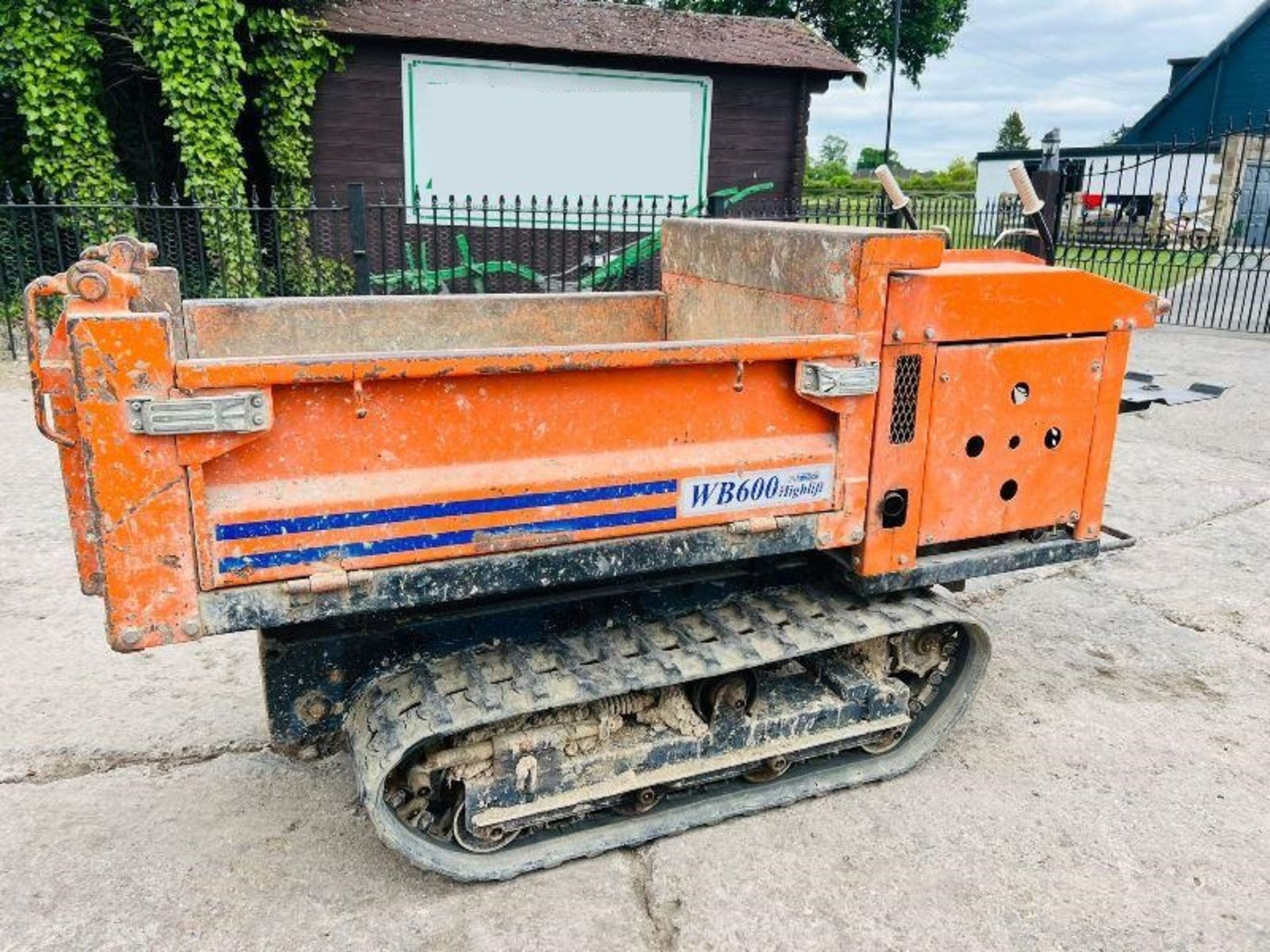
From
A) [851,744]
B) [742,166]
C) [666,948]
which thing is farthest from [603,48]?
[666,948]

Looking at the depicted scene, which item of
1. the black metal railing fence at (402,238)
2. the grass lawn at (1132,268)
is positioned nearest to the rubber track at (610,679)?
the black metal railing fence at (402,238)

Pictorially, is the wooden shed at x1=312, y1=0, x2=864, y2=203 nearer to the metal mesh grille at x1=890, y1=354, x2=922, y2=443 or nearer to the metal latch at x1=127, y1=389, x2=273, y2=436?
the metal mesh grille at x1=890, y1=354, x2=922, y2=443

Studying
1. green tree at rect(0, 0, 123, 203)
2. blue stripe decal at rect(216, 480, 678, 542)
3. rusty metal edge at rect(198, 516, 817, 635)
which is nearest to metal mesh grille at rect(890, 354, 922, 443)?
rusty metal edge at rect(198, 516, 817, 635)

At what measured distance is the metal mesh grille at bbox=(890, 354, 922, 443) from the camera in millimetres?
3281

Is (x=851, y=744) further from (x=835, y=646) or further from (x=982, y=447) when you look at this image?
(x=982, y=447)

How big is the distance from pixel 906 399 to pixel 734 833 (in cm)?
153

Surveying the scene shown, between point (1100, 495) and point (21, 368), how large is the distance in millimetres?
10000

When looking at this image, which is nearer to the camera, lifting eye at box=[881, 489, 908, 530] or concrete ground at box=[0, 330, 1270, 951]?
concrete ground at box=[0, 330, 1270, 951]

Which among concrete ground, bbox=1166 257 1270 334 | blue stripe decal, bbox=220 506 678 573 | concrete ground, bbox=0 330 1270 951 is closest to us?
blue stripe decal, bbox=220 506 678 573

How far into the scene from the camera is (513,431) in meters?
2.88

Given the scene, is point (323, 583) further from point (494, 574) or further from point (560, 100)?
point (560, 100)

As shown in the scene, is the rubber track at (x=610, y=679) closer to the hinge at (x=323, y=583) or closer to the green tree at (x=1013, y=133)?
the hinge at (x=323, y=583)

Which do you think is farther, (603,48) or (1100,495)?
(603,48)

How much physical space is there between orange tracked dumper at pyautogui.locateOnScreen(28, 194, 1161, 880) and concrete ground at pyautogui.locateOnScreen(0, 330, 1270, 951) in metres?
0.20
